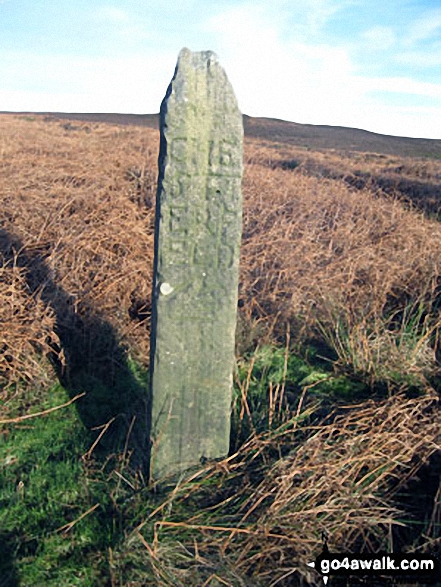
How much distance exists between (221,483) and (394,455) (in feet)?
2.97

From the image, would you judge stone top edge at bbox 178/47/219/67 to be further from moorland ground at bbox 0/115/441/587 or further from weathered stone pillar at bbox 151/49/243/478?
moorland ground at bbox 0/115/441/587

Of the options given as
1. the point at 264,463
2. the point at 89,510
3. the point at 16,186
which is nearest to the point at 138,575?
the point at 89,510

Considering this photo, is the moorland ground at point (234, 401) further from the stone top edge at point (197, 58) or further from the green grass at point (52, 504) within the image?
the stone top edge at point (197, 58)

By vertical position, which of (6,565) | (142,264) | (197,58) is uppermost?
(197,58)

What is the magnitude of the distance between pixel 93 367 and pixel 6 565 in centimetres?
165

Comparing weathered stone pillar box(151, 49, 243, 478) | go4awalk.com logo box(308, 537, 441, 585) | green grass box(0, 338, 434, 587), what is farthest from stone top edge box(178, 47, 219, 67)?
go4awalk.com logo box(308, 537, 441, 585)

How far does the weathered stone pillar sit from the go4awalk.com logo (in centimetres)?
78

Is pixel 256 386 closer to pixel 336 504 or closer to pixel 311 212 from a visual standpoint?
pixel 336 504

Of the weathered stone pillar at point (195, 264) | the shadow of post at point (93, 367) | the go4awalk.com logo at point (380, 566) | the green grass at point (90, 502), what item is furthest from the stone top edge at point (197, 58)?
the go4awalk.com logo at point (380, 566)

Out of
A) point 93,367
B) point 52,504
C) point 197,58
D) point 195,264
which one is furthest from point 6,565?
point 197,58

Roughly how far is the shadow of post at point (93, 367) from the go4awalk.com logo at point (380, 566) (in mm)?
1214

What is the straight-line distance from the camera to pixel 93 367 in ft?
11.8

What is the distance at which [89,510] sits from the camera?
7.36 ft

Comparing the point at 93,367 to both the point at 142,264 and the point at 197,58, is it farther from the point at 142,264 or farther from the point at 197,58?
the point at 197,58
